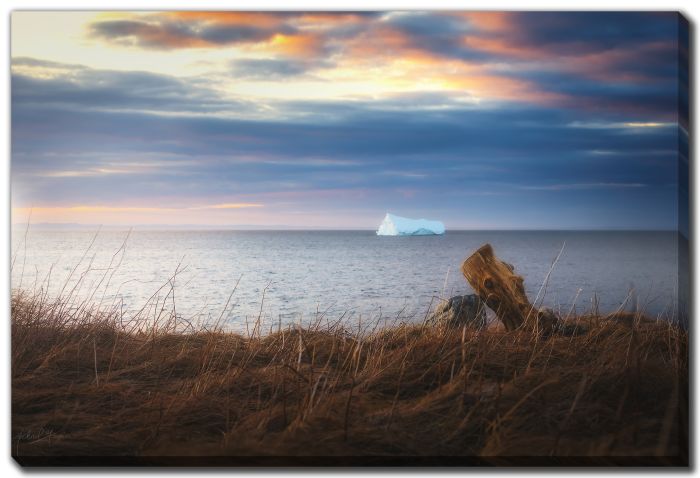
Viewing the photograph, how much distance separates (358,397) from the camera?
297cm

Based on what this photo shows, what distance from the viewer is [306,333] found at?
3.83 m

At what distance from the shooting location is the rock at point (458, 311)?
4254mm

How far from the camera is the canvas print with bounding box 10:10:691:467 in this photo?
2.92 m

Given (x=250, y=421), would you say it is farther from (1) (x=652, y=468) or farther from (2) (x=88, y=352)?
(1) (x=652, y=468)

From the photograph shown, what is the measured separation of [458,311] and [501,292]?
1.93 ft

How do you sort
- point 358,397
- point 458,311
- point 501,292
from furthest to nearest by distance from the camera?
point 458,311
point 501,292
point 358,397

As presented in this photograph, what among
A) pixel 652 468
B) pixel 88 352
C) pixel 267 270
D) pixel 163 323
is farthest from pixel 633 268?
pixel 267 270

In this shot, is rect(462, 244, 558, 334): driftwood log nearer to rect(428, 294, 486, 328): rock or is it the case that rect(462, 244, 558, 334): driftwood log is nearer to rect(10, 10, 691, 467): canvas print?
rect(10, 10, 691, 467): canvas print

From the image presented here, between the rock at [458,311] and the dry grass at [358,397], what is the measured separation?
563 millimetres

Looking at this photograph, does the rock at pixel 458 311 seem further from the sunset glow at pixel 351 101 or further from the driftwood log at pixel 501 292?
the sunset glow at pixel 351 101
